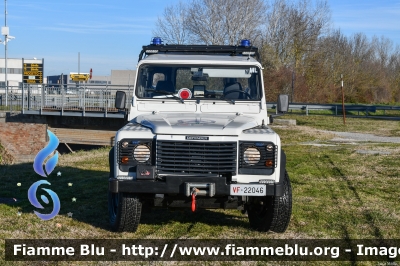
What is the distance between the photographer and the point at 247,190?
21.7 ft

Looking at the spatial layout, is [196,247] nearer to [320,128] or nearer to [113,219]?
[113,219]

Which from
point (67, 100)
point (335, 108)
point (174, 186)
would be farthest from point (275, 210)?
point (335, 108)

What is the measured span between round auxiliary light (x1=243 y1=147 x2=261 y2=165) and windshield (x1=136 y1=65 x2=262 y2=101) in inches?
63.3

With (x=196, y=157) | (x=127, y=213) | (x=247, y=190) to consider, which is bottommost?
(x=127, y=213)

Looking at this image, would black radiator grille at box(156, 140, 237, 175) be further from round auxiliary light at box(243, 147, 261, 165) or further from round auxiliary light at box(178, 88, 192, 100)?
round auxiliary light at box(178, 88, 192, 100)

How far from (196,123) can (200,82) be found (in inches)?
56.6

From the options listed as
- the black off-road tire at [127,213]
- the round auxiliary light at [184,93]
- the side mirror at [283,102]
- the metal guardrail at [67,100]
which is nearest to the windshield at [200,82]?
the round auxiliary light at [184,93]

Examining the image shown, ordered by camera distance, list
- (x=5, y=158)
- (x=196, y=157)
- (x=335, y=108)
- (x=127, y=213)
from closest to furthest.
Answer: (x=196, y=157), (x=127, y=213), (x=5, y=158), (x=335, y=108)

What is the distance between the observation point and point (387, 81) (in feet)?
231

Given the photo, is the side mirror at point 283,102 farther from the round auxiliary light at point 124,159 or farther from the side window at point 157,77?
the round auxiliary light at point 124,159

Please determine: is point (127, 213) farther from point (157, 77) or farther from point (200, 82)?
point (200, 82)

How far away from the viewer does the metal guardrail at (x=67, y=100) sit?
83.0 ft

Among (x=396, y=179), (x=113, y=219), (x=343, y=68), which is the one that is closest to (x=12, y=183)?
(x=113, y=219)

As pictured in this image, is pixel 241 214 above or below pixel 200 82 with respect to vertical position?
below
